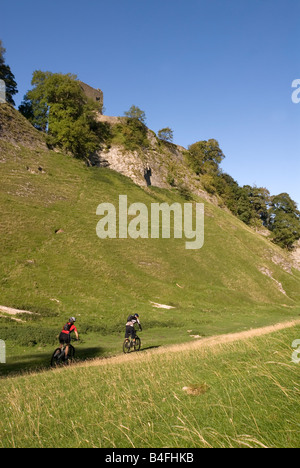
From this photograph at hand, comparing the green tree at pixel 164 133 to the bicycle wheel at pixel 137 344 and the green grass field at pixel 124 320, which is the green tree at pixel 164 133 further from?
the bicycle wheel at pixel 137 344

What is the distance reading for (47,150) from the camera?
6750 cm

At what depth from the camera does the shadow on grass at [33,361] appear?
51.3ft

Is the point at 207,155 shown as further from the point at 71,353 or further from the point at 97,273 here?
the point at 71,353

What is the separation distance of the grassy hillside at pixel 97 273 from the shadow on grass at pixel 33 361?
77 mm

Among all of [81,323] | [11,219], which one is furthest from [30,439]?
[11,219]

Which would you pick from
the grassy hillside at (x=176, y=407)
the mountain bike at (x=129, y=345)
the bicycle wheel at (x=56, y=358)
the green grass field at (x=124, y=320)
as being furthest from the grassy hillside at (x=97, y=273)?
the grassy hillside at (x=176, y=407)

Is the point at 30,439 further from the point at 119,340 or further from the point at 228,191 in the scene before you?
the point at 228,191

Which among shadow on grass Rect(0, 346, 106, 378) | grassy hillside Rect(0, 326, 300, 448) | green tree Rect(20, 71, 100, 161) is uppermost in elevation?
green tree Rect(20, 71, 100, 161)

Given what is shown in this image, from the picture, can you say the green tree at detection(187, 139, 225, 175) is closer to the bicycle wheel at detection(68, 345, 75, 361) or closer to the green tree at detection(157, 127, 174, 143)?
the green tree at detection(157, 127, 174, 143)

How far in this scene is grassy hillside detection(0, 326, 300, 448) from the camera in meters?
5.04

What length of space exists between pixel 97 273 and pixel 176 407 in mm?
38690

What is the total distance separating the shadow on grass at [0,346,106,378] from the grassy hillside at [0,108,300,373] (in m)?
0.08

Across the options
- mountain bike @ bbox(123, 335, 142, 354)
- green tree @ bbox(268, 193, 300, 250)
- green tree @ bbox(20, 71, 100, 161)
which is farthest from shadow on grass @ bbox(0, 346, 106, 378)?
green tree @ bbox(268, 193, 300, 250)

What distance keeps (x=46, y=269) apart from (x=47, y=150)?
3794 centimetres
